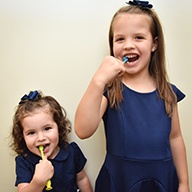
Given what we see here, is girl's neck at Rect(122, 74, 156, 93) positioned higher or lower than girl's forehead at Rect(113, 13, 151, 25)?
lower

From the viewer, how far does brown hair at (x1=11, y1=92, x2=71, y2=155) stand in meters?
0.92

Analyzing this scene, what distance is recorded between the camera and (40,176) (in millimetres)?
856

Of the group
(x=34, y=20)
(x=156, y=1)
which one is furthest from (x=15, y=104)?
(x=156, y=1)

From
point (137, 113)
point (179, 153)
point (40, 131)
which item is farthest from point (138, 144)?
point (40, 131)

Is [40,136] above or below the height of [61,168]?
above

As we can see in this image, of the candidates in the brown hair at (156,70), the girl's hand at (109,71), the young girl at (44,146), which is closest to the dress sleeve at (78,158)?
the young girl at (44,146)

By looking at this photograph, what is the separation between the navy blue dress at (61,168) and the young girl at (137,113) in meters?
0.11

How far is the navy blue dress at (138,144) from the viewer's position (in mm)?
846

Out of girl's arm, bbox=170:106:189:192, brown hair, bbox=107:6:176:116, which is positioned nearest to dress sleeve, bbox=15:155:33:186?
brown hair, bbox=107:6:176:116

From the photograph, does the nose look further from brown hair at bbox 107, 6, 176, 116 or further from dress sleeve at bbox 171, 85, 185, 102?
dress sleeve at bbox 171, 85, 185, 102

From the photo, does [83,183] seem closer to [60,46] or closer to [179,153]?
[179,153]

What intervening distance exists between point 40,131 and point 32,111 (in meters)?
0.07

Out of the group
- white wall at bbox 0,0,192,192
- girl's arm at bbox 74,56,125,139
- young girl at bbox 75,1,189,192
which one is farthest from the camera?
white wall at bbox 0,0,192,192

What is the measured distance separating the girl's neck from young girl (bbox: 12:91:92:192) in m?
0.24
